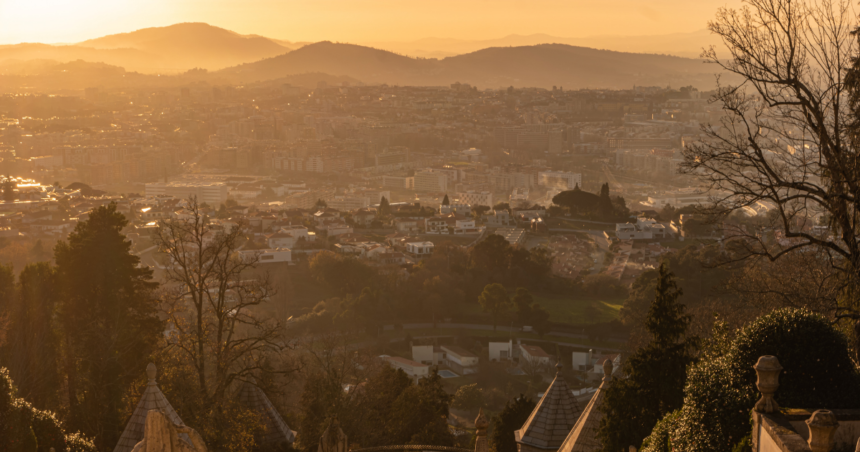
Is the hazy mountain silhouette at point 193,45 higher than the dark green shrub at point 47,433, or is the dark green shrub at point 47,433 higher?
the hazy mountain silhouette at point 193,45

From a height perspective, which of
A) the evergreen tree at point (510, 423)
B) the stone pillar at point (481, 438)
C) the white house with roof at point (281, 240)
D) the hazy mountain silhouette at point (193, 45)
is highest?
the hazy mountain silhouette at point (193, 45)

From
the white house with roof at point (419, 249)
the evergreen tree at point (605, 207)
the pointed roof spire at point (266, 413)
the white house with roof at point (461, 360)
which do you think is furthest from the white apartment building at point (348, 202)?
the pointed roof spire at point (266, 413)

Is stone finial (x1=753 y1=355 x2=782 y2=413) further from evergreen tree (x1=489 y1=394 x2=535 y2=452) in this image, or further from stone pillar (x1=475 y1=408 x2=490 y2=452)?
evergreen tree (x1=489 y1=394 x2=535 y2=452)

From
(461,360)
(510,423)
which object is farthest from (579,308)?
(510,423)

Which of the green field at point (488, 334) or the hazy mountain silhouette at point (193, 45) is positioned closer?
the green field at point (488, 334)

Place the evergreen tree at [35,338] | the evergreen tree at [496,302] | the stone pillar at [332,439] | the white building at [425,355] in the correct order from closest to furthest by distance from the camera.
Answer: the stone pillar at [332,439] → the evergreen tree at [35,338] → the white building at [425,355] → the evergreen tree at [496,302]

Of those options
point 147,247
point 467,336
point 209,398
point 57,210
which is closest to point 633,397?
point 209,398

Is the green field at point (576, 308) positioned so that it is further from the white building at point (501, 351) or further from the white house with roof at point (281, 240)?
the white house with roof at point (281, 240)
